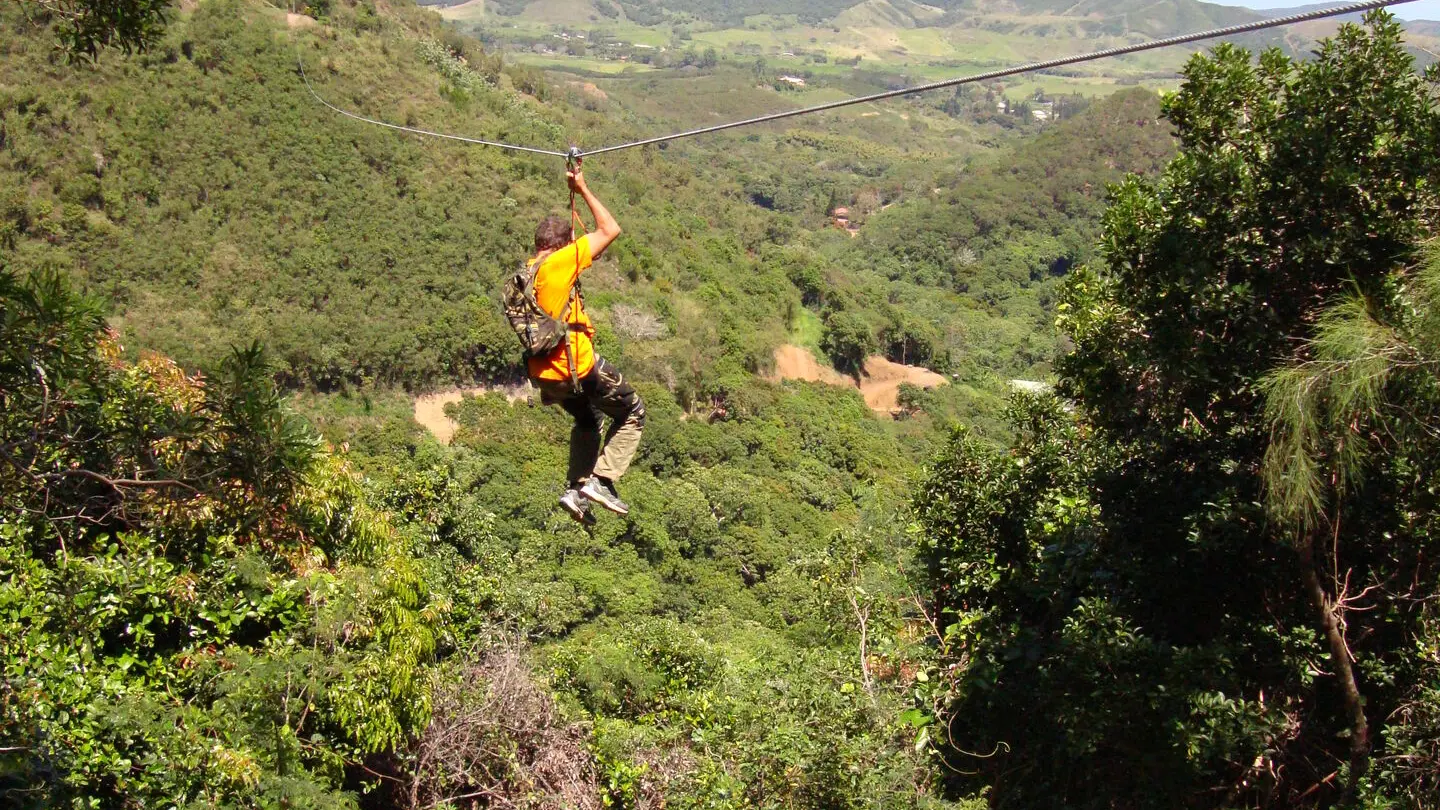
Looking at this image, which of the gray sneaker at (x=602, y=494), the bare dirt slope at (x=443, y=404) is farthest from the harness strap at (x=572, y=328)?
the bare dirt slope at (x=443, y=404)

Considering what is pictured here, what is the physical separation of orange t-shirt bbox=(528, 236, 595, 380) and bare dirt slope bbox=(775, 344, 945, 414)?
3456 cm

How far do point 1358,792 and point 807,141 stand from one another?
109m

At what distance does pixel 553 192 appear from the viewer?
40.8m

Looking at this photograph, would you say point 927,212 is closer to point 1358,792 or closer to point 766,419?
point 766,419

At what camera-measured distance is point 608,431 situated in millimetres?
5383

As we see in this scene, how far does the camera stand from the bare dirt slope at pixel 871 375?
1601 inches

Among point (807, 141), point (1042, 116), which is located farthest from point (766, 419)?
point (1042, 116)

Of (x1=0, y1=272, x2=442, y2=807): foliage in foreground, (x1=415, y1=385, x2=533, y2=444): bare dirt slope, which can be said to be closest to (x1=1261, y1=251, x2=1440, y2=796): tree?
(x1=0, y1=272, x2=442, y2=807): foliage in foreground

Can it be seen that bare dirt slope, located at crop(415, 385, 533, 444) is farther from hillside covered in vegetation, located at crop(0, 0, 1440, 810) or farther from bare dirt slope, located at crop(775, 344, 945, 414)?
hillside covered in vegetation, located at crop(0, 0, 1440, 810)

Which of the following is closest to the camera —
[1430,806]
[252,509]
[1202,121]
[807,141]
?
[1430,806]

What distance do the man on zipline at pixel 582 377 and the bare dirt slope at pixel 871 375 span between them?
112 ft

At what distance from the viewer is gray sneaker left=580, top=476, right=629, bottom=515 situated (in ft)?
16.8

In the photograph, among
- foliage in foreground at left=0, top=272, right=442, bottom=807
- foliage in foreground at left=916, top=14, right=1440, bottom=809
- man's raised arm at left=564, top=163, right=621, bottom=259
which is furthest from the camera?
foliage in foreground at left=0, top=272, right=442, bottom=807

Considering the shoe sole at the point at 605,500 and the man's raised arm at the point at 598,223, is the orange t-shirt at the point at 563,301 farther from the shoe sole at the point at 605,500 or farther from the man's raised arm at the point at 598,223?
the shoe sole at the point at 605,500
